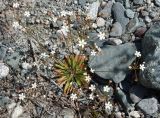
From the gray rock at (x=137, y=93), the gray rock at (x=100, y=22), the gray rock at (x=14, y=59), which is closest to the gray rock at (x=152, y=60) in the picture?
the gray rock at (x=137, y=93)

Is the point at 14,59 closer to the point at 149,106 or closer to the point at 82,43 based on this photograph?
the point at 82,43

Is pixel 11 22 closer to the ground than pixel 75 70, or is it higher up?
higher up

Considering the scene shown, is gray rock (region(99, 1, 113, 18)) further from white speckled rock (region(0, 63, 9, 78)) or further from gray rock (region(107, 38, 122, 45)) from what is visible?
white speckled rock (region(0, 63, 9, 78))

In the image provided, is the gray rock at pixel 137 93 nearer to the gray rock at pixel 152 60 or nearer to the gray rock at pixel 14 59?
the gray rock at pixel 152 60

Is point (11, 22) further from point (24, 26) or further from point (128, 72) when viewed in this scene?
point (128, 72)

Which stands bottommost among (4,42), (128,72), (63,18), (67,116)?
(67,116)

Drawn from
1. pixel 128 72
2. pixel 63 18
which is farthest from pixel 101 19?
pixel 128 72
